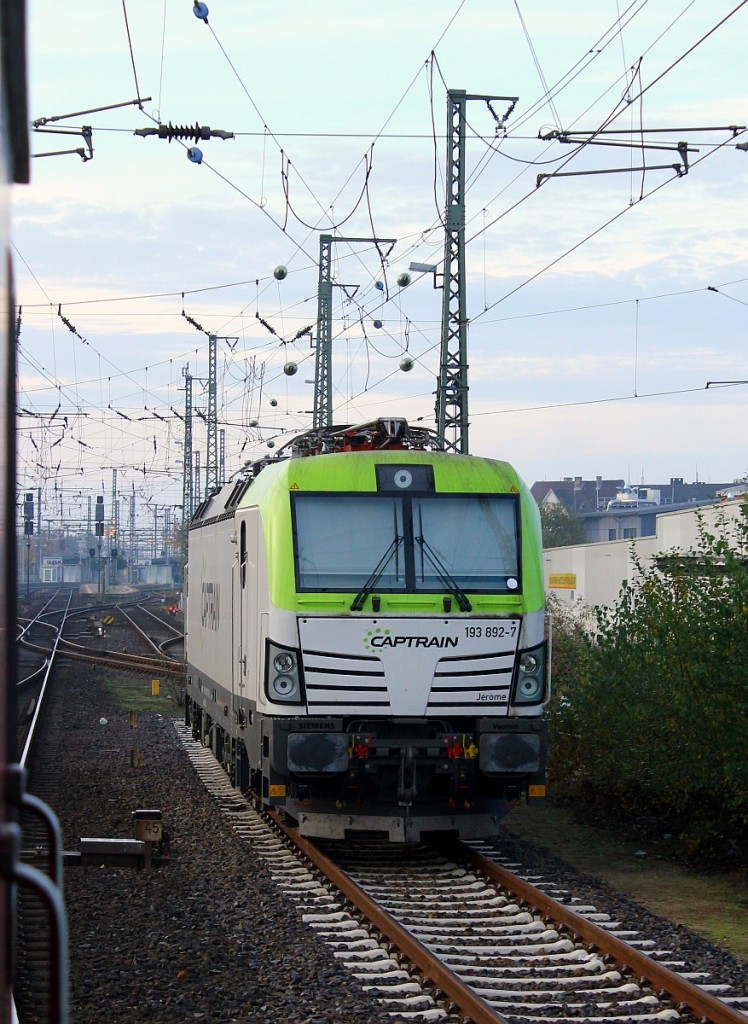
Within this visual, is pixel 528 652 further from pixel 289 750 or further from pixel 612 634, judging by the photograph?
pixel 612 634

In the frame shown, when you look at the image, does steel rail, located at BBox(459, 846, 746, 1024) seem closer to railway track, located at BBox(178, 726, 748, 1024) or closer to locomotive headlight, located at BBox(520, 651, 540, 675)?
railway track, located at BBox(178, 726, 748, 1024)

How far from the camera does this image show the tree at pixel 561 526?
91.6 metres

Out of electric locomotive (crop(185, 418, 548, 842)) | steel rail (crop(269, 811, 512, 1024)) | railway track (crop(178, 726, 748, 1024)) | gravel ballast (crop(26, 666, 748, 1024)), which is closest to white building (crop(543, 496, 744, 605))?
electric locomotive (crop(185, 418, 548, 842))

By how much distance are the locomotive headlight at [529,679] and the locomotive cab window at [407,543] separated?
0.55 m

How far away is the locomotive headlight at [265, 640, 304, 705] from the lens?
35.0 ft

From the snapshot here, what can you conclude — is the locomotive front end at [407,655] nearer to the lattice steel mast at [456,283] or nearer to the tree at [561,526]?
the lattice steel mast at [456,283]

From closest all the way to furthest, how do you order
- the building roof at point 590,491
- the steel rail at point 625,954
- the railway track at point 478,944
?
the steel rail at point 625,954 → the railway track at point 478,944 → the building roof at point 590,491

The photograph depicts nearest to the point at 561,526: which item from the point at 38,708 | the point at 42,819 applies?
the point at 38,708

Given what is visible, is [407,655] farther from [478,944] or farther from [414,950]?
[414,950]

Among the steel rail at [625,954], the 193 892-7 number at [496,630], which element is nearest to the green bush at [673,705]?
the 193 892-7 number at [496,630]

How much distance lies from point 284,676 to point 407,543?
60.5 inches

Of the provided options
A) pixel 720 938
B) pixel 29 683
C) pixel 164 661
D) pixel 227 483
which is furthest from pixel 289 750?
pixel 164 661

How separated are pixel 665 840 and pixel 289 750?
4.13m

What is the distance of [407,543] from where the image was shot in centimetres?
1126
